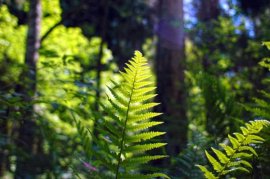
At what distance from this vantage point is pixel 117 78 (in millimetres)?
10141

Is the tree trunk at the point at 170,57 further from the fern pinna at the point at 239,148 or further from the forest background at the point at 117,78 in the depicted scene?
the fern pinna at the point at 239,148

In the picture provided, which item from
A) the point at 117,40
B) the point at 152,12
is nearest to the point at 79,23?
the point at 117,40

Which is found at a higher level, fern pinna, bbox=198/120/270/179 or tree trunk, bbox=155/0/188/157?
tree trunk, bbox=155/0/188/157

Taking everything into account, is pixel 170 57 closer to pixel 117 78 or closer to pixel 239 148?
pixel 117 78

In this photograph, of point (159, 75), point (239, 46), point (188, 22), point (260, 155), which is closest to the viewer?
point (260, 155)

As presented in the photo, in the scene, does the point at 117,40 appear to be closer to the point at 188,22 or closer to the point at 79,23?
the point at 79,23

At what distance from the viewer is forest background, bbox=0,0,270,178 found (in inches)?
82.7

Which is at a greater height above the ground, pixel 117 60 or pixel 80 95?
pixel 117 60

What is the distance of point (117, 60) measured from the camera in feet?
51.2

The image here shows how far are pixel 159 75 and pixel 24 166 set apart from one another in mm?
4988

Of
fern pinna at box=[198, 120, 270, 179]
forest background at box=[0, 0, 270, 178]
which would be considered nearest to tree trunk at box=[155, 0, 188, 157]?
forest background at box=[0, 0, 270, 178]

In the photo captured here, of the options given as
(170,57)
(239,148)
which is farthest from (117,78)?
(239,148)

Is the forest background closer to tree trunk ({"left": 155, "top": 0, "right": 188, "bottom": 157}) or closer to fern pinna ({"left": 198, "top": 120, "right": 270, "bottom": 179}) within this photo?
tree trunk ({"left": 155, "top": 0, "right": 188, "bottom": 157})

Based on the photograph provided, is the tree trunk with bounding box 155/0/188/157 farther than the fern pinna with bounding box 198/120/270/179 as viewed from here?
Yes
